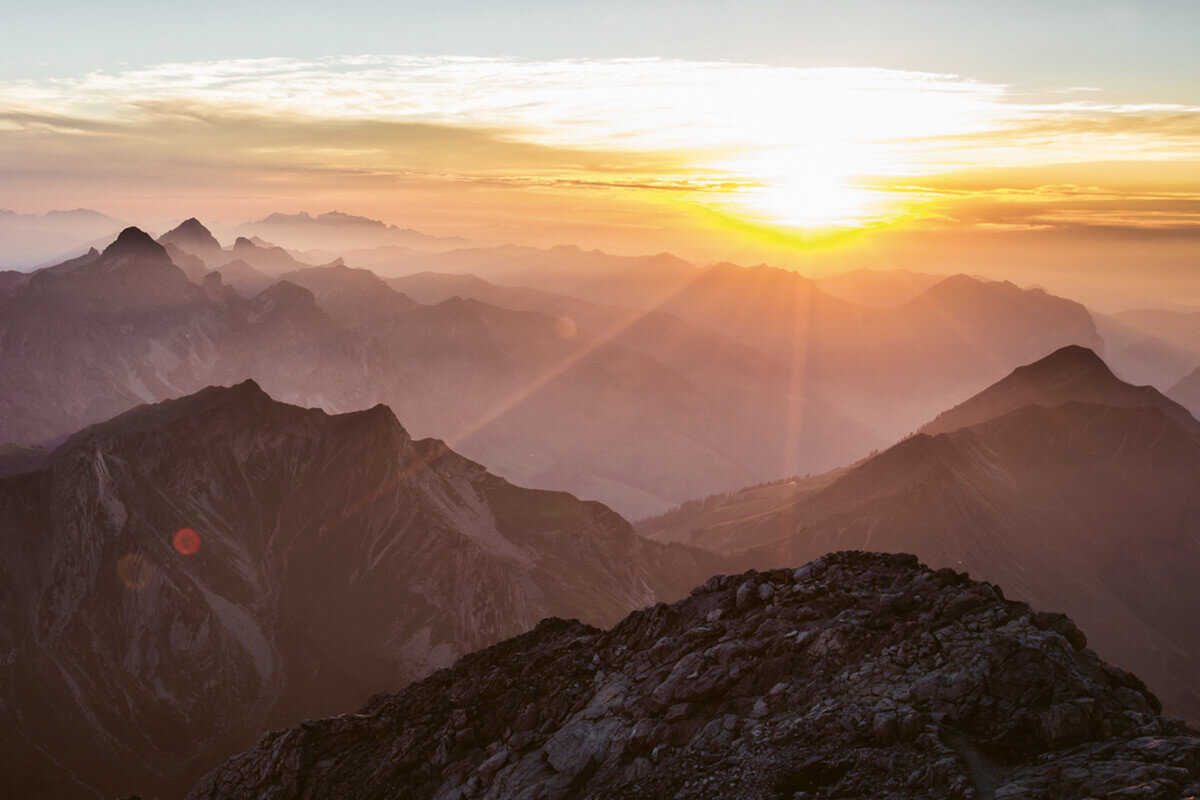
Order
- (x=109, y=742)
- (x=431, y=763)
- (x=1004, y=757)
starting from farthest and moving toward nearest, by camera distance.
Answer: (x=109, y=742) → (x=431, y=763) → (x=1004, y=757)

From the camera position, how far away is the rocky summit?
141ft

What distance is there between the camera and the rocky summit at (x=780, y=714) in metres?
43.0

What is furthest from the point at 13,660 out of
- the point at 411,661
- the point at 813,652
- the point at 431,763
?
the point at 813,652

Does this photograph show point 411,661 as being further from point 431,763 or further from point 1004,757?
point 1004,757

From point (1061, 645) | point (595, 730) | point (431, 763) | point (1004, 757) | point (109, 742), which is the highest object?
point (1061, 645)

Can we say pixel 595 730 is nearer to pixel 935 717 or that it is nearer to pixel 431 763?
pixel 431 763

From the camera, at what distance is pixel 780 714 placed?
5038 cm

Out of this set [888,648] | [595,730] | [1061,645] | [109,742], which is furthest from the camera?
[109,742]

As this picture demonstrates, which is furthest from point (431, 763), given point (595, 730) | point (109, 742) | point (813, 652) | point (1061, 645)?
point (109, 742)

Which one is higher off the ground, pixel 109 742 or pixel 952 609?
pixel 952 609

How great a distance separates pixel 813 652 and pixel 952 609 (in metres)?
8.12

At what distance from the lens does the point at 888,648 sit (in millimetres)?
51125

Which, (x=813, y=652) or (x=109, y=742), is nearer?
(x=813, y=652)

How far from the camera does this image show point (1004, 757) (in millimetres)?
43469
